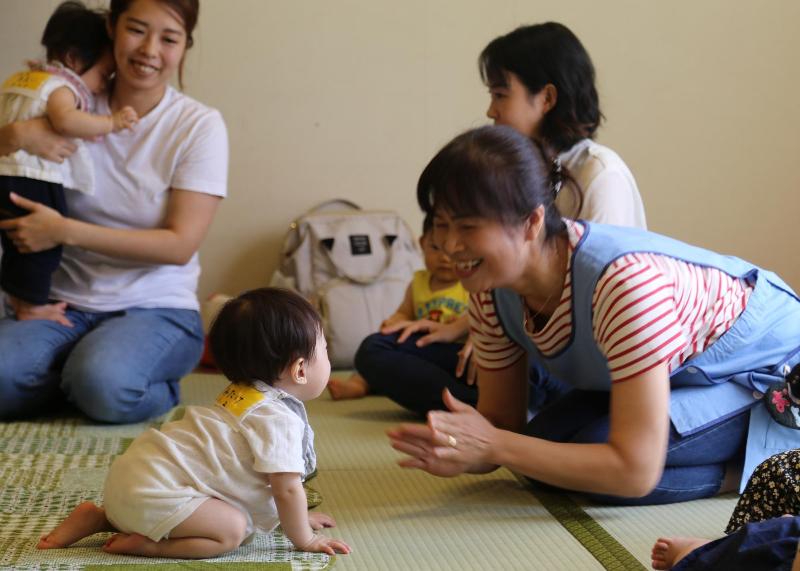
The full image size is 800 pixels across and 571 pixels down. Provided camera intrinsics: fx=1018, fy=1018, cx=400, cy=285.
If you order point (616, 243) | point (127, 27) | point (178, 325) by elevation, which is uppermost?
point (127, 27)

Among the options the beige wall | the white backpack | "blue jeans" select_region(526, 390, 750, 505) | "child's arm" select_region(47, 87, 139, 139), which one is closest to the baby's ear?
"blue jeans" select_region(526, 390, 750, 505)

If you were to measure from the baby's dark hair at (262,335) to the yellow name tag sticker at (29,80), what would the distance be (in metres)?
1.14

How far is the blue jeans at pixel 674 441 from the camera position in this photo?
179 centimetres

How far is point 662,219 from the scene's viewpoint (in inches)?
143

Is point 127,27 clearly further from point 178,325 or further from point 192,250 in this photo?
point 178,325

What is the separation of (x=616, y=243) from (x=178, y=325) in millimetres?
1208

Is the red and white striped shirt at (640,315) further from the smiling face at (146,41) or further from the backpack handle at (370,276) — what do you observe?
the backpack handle at (370,276)

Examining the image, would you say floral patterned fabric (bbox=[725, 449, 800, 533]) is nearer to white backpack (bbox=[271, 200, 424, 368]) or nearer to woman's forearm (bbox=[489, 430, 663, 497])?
woman's forearm (bbox=[489, 430, 663, 497])

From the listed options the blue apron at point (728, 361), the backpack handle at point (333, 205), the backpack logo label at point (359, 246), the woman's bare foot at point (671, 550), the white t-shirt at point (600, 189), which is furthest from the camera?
the backpack handle at point (333, 205)

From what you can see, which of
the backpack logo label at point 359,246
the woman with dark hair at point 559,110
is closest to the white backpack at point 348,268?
the backpack logo label at point 359,246

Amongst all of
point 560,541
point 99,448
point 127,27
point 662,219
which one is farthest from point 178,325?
point 662,219

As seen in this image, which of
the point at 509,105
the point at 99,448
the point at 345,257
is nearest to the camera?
the point at 99,448

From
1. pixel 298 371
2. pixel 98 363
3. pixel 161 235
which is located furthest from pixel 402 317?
pixel 298 371

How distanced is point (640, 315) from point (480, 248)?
0.86ft
